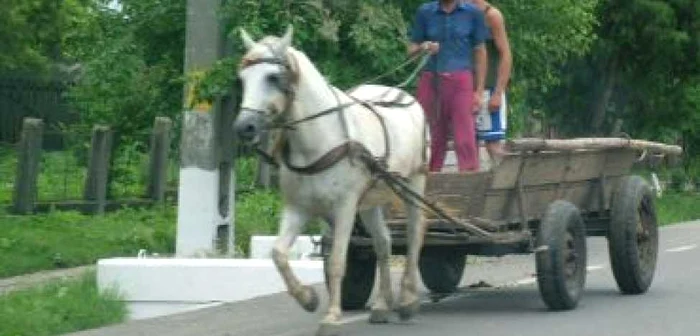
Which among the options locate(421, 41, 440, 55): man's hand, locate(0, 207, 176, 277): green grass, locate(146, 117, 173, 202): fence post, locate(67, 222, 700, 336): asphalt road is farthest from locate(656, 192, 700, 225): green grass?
locate(421, 41, 440, 55): man's hand

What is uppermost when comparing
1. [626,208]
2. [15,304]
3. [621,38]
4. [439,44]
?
[621,38]

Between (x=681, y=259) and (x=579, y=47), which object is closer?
(x=681, y=259)

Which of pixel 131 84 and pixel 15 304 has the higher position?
pixel 131 84

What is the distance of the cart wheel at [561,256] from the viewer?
11508 mm

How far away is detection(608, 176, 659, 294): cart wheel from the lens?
42.0 ft


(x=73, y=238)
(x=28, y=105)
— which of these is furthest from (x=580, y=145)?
(x=28, y=105)

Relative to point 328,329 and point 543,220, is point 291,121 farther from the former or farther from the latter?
point 543,220

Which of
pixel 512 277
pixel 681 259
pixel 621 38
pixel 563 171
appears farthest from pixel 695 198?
pixel 563 171

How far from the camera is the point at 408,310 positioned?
11273 mm

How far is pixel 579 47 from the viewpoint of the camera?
23.0 meters

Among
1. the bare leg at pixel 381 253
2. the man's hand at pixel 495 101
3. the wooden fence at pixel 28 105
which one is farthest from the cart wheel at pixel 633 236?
the wooden fence at pixel 28 105

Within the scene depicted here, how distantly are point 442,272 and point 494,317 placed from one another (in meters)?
1.56

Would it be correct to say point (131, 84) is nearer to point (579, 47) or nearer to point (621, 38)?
point (579, 47)

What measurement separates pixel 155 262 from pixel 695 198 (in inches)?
1041
